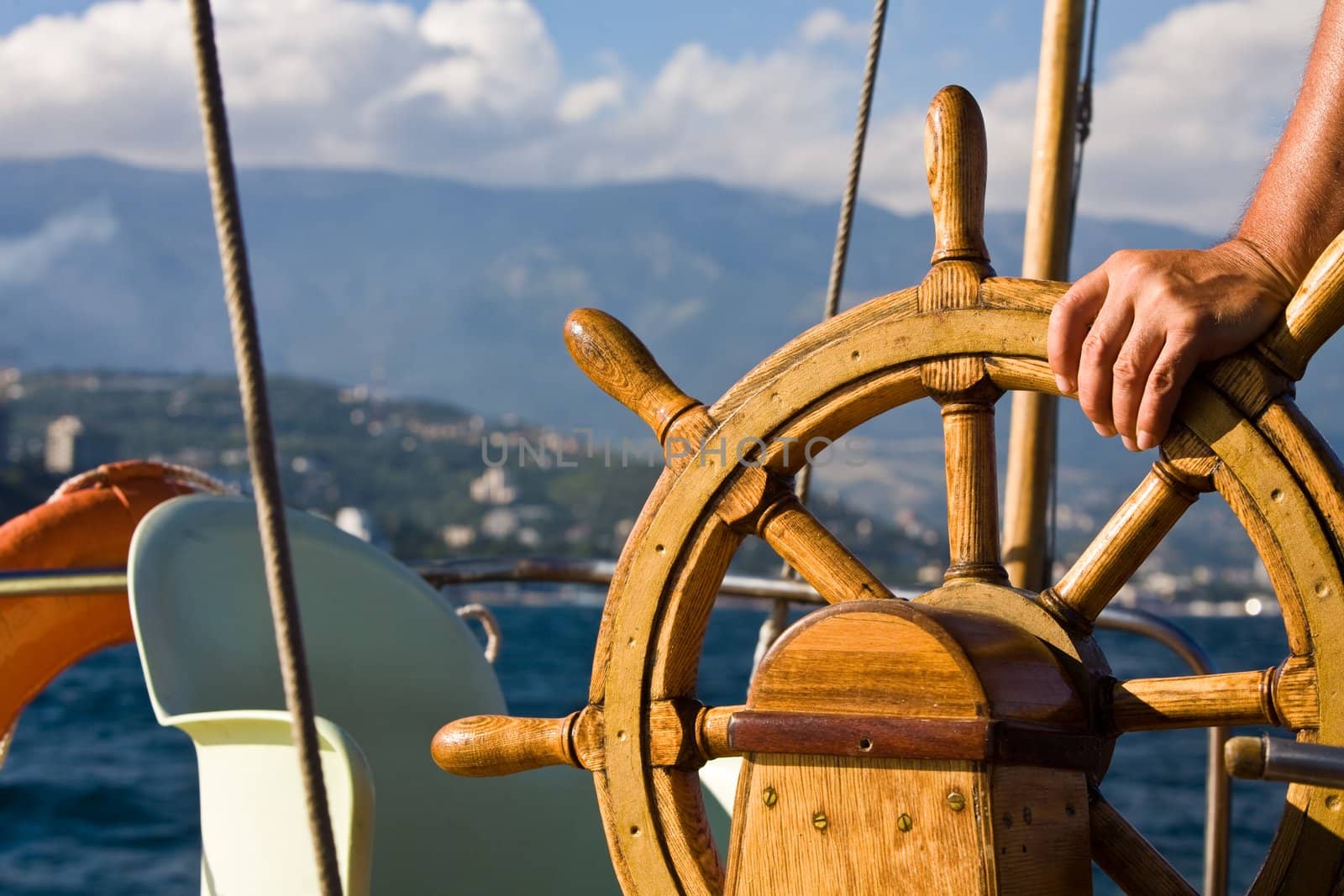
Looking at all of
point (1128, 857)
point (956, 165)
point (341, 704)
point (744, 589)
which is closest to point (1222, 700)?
point (1128, 857)

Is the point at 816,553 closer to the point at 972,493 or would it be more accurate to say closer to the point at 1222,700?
the point at 972,493

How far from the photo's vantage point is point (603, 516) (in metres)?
59.7

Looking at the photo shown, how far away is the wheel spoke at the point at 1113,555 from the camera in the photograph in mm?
1152

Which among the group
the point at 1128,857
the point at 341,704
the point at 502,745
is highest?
the point at 341,704

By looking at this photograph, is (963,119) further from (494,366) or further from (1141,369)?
(494,366)

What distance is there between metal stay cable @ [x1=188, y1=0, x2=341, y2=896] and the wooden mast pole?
1325mm

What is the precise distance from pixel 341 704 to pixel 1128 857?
1184mm

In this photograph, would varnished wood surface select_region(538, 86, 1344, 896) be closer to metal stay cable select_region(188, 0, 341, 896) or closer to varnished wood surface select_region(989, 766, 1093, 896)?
varnished wood surface select_region(989, 766, 1093, 896)

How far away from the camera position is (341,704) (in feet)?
6.46

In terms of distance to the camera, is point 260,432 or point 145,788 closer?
point 260,432

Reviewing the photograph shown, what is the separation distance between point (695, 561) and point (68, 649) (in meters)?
1.31

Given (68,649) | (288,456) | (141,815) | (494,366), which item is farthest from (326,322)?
(68,649)

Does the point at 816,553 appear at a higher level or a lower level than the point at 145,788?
lower

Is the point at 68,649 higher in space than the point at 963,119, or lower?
lower
